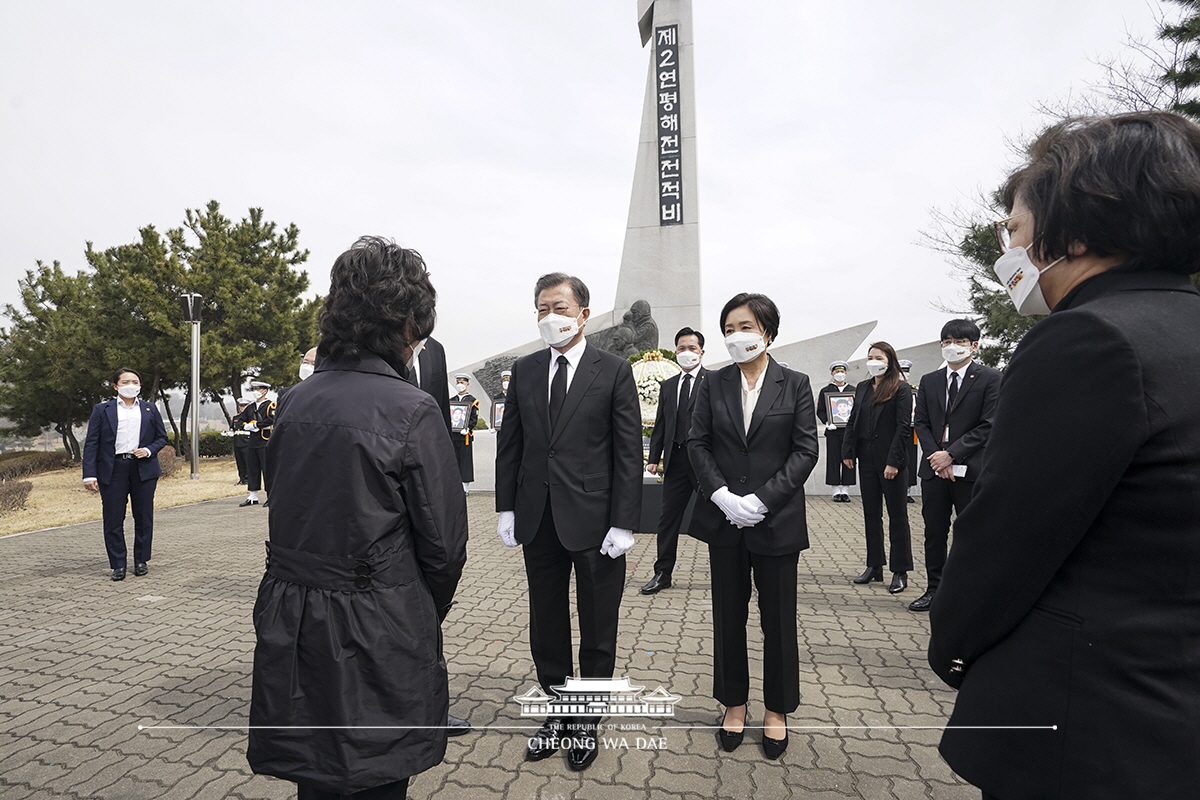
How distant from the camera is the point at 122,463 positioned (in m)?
6.52

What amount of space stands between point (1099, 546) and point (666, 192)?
18365mm

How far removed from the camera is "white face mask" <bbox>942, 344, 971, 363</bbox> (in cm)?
505

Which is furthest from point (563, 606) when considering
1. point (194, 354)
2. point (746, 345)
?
point (194, 354)

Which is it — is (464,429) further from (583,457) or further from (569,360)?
(583,457)

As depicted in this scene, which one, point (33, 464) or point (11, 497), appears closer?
point (11, 497)

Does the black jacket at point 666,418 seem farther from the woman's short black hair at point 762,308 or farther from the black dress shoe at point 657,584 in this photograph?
the woman's short black hair at point 762,308

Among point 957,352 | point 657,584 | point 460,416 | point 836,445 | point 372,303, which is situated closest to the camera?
point 372,303

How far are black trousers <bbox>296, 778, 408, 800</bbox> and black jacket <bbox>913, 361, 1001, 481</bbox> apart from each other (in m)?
3.99

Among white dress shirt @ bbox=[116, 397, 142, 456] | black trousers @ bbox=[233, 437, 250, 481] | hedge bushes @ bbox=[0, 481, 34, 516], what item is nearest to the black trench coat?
white dress shirt @ bbox=[116, 397, 142, 456]

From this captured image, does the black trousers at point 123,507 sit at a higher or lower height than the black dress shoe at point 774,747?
higher

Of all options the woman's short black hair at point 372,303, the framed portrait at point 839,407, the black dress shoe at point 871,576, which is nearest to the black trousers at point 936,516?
the black dress shoe at point 871,576

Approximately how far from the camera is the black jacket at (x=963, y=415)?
4.68 meters

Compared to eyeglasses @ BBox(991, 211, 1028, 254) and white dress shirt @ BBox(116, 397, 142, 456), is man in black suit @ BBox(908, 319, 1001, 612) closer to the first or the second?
eyeglasses @ BBox(991, 211, 1028, 254)

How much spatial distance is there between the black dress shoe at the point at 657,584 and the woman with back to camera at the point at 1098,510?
14.9 ft
